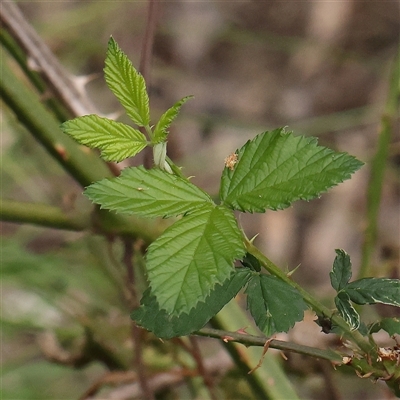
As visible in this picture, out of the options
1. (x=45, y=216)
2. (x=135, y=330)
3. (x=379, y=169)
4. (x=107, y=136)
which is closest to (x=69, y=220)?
(x=45, y=216)

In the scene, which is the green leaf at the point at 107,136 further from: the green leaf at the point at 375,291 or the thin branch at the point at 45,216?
the thin branch at the point at 45,216

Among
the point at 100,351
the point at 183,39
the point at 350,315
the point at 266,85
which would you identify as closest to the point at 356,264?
the point at 266,85

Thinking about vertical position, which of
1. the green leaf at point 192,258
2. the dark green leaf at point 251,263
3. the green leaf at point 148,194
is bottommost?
the dark green leaf at point 251,263

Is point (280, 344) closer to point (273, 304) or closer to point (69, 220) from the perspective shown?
point (273, 304)

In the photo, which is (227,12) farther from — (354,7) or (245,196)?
(245,196)

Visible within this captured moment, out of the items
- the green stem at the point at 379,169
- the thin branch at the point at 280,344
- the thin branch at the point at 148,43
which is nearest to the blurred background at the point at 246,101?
the green stem at the point at 379,169
